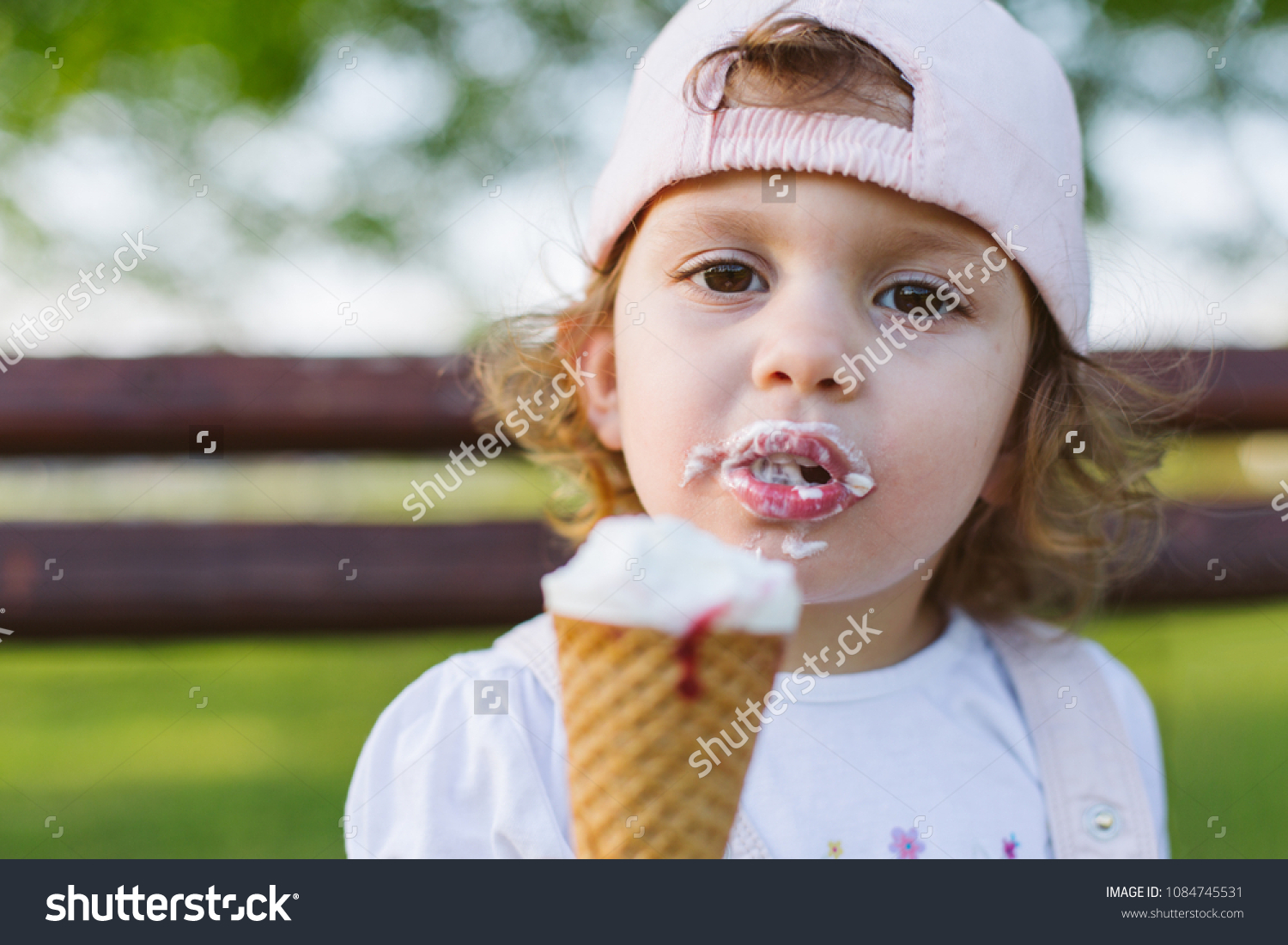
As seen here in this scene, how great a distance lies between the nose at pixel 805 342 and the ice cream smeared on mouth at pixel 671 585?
32cm

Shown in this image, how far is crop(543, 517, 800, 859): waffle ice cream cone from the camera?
3.05ft

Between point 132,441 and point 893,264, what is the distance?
199 centimetres

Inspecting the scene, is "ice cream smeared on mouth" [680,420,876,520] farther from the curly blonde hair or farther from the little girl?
the curly blonde hair

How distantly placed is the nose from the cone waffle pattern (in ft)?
1.24

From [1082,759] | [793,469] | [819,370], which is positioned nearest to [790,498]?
[793,469]

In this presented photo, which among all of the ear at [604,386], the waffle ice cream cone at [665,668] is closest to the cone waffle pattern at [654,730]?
the waffle ice cream cone at [665,668]

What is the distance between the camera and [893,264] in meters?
1.32

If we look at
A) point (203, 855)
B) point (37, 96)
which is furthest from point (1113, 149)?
point (37, 96)

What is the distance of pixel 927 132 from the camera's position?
1.30 meters

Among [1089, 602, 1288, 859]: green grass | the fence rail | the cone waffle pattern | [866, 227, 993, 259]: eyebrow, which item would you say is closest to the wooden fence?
the fence rail

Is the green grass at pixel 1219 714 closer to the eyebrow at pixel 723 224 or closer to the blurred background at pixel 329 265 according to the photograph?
the blurred background at pixel 329 265

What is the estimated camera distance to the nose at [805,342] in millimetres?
1212

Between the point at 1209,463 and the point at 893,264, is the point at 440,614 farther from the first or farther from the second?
the point at 1209,463

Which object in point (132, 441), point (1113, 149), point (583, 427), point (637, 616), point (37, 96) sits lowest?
point (637, 616)
